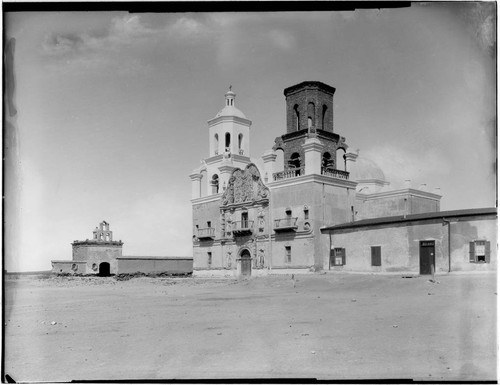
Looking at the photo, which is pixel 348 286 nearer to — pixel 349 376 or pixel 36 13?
pixel 349 376

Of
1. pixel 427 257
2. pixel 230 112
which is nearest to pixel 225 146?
pixel 230 112

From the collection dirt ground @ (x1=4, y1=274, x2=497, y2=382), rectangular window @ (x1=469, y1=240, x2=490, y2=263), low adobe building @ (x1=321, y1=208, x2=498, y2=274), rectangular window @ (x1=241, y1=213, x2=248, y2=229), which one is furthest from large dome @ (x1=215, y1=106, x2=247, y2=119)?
dirt ground @ (x1=4, y1=274, x2=497, y2=382)

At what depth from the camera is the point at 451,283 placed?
66.5 feet

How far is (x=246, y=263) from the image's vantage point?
36625mm

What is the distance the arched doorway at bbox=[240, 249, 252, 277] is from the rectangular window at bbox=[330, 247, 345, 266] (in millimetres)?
7458

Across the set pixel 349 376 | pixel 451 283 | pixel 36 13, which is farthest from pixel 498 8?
pixel 451 283

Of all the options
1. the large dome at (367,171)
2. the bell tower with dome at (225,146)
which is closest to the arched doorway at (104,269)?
the bell tower with dome at (225,146)

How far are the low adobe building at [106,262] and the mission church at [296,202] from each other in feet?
30.4

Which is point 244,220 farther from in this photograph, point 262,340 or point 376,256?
point 262,340

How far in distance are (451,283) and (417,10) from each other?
1257 cm

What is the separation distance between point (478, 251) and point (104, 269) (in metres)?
40.6

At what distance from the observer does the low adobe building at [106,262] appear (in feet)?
158

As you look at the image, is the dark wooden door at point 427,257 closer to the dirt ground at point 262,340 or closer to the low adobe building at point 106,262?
the dirt ground at point 262,340

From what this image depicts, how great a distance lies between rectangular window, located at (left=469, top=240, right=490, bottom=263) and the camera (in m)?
22.0
